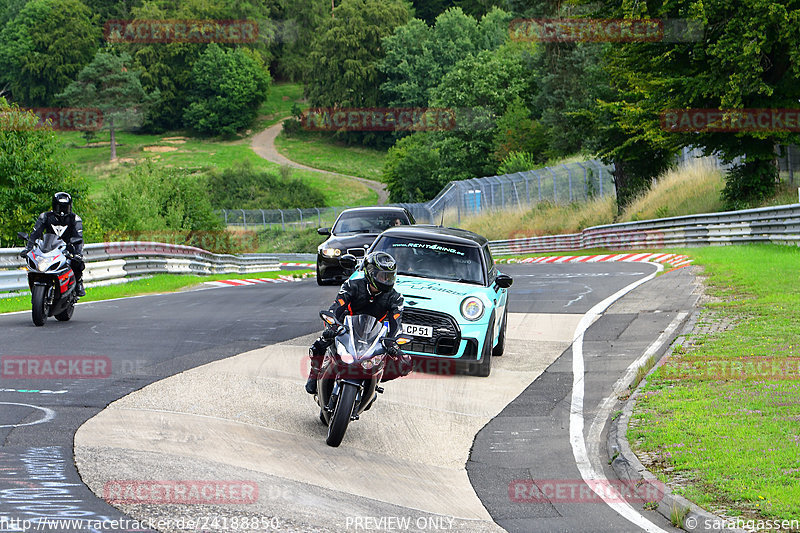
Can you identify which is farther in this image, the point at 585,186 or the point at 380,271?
the point at 585,186

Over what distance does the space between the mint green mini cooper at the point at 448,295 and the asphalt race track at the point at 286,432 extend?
1.30 ft

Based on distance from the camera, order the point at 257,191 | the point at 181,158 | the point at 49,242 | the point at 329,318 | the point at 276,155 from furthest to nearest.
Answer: the point at 276,155, the point at 181,158, the point at 257,191, the point at 49,242, the point at 329,318

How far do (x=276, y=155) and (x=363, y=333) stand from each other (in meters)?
119

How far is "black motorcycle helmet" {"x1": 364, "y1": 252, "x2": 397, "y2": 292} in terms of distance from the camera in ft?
26.7

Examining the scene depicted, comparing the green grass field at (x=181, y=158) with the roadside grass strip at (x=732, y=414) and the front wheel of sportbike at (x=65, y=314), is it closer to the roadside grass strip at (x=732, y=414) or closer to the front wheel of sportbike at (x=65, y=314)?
the front wheel of sportbike at (x=65, y=314)

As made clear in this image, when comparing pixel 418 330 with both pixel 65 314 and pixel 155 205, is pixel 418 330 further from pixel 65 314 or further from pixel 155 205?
pixel 155 205

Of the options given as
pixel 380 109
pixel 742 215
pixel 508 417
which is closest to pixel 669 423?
pixel 508 417

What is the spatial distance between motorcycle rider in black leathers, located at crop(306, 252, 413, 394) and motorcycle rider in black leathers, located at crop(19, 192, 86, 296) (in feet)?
25.0

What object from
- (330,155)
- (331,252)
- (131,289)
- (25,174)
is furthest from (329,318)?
(330,155)

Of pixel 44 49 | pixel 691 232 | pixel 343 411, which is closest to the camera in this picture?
pixel 343 411

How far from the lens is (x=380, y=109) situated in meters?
125

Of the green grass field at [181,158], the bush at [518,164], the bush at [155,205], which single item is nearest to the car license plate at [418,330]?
the bush at [155,205]

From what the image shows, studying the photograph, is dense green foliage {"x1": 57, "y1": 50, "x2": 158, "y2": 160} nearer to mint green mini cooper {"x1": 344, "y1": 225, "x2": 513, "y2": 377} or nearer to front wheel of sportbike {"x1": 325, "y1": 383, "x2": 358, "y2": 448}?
mint green mini cooper {"x1": 344, "y1": 225, "x2": 513, "y2": 377}

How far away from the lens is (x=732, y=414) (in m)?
8.75
